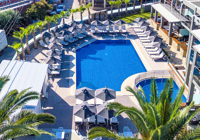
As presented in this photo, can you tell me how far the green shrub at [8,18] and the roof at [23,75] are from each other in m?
12.5

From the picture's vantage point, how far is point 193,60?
57.3 ft

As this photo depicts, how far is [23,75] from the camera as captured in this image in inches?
734

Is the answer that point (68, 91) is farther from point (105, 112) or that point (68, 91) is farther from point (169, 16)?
point (169, 16)

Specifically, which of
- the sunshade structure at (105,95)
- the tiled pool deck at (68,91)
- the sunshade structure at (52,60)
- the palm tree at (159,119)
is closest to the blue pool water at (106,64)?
the tiled pool deck at (68,91)

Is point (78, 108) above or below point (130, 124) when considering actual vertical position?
above

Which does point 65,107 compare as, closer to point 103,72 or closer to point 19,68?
point 19,68

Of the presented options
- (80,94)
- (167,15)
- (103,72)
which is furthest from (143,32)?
(80,94)

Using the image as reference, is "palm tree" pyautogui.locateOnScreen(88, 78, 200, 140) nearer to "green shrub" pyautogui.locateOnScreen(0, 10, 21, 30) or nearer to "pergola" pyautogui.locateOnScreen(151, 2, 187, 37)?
"pergola" pyautogui.locateOnScreen(151, 2, 187, 37)

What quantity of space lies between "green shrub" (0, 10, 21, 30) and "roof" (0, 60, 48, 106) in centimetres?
1250

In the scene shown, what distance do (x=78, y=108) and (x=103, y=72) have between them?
326 inches

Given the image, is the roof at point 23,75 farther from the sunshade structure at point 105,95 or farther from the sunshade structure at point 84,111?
the sunshade structure at point 105,95

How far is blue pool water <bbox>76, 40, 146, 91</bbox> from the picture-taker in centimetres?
2275

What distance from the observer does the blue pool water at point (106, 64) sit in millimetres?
22750

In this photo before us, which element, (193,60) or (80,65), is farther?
(80,65)
